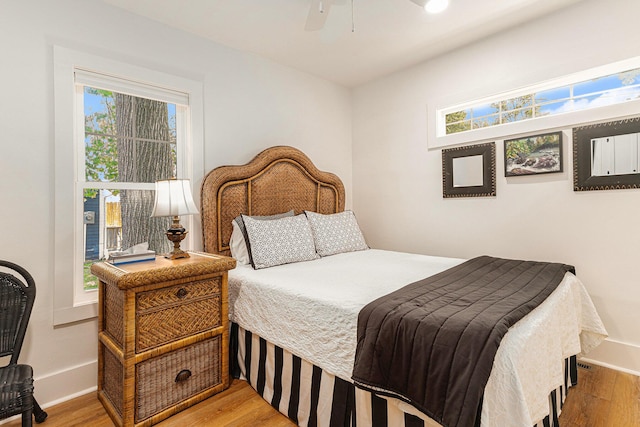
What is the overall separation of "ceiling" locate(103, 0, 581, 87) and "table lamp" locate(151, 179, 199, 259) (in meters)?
1.26

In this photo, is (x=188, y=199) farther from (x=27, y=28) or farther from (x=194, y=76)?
(x=27, y=28)

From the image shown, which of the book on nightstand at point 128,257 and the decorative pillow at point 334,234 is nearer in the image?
the book on nightstand at point 128,257

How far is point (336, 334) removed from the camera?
1550 mm

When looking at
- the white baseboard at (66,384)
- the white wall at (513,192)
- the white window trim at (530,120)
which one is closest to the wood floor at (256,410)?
the white baseboard at (66,384)

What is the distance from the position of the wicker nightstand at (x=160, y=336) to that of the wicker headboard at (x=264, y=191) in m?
0.61

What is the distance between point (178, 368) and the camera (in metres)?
1.88

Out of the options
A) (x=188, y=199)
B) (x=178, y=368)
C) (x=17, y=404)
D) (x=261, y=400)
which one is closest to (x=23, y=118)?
(x=188, y=199)

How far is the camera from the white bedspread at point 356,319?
109 centimetres

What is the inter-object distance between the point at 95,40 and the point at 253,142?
1.32 metres

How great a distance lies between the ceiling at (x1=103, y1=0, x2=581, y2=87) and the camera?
2.28 metres

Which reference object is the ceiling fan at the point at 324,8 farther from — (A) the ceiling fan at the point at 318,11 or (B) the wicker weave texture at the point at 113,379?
(B) the wicker weave texture at the point at 113,379

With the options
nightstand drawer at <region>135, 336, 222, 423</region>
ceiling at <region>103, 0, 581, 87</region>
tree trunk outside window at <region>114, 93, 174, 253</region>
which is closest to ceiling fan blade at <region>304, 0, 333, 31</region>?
ceiling at <region>103, 0, 581, 87</region>

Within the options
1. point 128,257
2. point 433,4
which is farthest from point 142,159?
point 433,4

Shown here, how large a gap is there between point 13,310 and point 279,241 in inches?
60.6
